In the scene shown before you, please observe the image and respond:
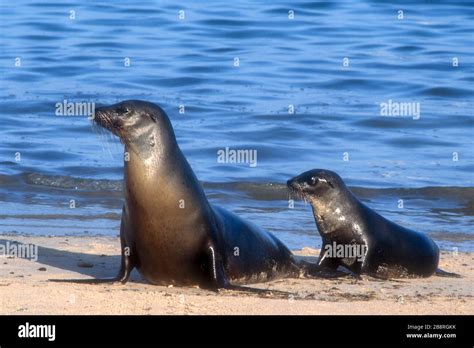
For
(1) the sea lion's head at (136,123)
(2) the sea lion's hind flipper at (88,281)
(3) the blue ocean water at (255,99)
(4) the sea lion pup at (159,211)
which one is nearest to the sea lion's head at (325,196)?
(3) the blue ocean water at (255,99)

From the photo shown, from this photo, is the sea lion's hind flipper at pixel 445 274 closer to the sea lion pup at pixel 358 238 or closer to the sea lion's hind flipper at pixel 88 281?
the sea lion pup at pixel 358 238

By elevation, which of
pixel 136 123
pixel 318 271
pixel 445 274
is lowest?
pixel 445 274

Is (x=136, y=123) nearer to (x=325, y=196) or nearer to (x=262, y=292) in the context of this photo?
(x=262, y=292)

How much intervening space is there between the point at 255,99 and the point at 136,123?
39.4ft

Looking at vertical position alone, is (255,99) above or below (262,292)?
above

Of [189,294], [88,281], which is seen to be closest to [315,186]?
[189,294]

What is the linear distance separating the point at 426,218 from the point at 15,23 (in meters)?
17.2

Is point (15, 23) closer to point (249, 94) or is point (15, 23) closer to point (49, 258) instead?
point (249, 94)

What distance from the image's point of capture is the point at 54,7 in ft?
103

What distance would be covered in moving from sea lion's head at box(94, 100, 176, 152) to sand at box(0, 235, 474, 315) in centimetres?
103

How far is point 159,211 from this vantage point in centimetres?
896

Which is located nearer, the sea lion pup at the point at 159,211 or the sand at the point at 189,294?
the sand at the point at 189,294

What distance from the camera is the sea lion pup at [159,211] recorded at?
8.95 meters

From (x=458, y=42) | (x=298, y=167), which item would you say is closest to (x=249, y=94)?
(x=298, y=167)
